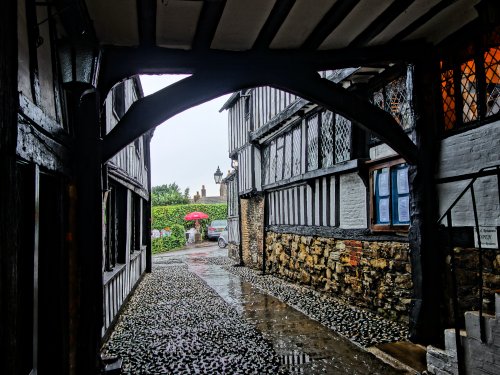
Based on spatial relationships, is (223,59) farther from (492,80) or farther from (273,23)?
(492,80)

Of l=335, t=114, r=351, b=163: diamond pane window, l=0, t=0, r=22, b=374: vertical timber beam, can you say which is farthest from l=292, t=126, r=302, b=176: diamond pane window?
l=0, t=0, r=22, b=374: vertical timber beam

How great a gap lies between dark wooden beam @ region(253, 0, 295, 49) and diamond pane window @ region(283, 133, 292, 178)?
19.7 feet

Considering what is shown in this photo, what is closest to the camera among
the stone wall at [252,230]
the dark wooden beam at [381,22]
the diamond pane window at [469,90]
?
the dark wooden beam at [381,22]

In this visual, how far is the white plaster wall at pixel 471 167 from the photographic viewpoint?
409 cm

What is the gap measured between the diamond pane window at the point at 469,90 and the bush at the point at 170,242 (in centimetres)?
2055

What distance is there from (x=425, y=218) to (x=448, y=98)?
1.51m

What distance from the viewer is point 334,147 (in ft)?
26.0

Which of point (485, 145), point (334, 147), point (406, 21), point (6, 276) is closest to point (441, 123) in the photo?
point (485, 145)

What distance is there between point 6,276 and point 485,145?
4.48 m

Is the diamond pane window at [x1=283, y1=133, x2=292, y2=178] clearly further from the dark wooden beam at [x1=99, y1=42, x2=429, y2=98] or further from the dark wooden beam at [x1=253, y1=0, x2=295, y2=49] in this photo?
the dark wooden beam at [x1=253, y1=0, x2=295, y2=49]

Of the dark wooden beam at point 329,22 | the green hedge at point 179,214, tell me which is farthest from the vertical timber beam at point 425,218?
the green hedge at point 179,214

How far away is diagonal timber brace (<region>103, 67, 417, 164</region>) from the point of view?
4016mm

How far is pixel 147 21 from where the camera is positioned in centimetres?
367

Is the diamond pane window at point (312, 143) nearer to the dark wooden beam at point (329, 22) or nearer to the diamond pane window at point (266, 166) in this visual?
the diamond pane window at point (266, 166)
